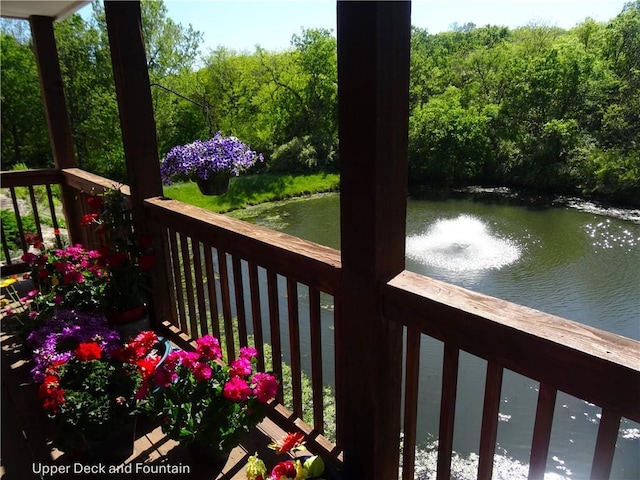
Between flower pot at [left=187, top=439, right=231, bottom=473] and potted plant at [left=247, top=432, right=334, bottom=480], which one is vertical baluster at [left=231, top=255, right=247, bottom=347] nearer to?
flower pot at [left=187, top=439, right=231, bottom=473]

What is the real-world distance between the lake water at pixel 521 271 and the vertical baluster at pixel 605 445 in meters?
3.37

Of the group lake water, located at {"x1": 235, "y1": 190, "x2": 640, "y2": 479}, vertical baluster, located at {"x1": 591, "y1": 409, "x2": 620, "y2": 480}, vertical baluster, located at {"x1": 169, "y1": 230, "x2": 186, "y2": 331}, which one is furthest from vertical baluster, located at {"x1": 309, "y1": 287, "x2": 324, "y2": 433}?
lake water, located at {"x1": 235, "y1": 190, "x2": 640, "y2": 479}

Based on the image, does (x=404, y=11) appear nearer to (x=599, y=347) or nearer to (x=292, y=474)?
(x=599, y=347)

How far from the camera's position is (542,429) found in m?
0.92

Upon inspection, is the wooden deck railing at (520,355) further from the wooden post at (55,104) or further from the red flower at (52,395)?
the wooden post at (55,104)

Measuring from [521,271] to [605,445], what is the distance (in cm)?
770

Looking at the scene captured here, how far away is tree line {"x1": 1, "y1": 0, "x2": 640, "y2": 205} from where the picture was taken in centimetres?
1147

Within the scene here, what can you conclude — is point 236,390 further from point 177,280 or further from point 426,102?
point 426,102

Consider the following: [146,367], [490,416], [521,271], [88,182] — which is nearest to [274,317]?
[146,367]

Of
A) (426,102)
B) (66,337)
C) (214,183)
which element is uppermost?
(426,102)

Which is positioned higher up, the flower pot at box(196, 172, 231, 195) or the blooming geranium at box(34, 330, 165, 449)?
the flower pot at box(196, 172, 231, 195)

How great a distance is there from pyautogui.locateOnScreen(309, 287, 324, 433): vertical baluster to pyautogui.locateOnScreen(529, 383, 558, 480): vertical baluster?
68cm

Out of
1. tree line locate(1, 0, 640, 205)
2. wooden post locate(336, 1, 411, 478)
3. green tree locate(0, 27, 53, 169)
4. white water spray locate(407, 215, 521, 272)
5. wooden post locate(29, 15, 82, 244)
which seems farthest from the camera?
green tree locate(0, 27, 53, 169)

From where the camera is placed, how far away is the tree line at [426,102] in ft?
37.6
